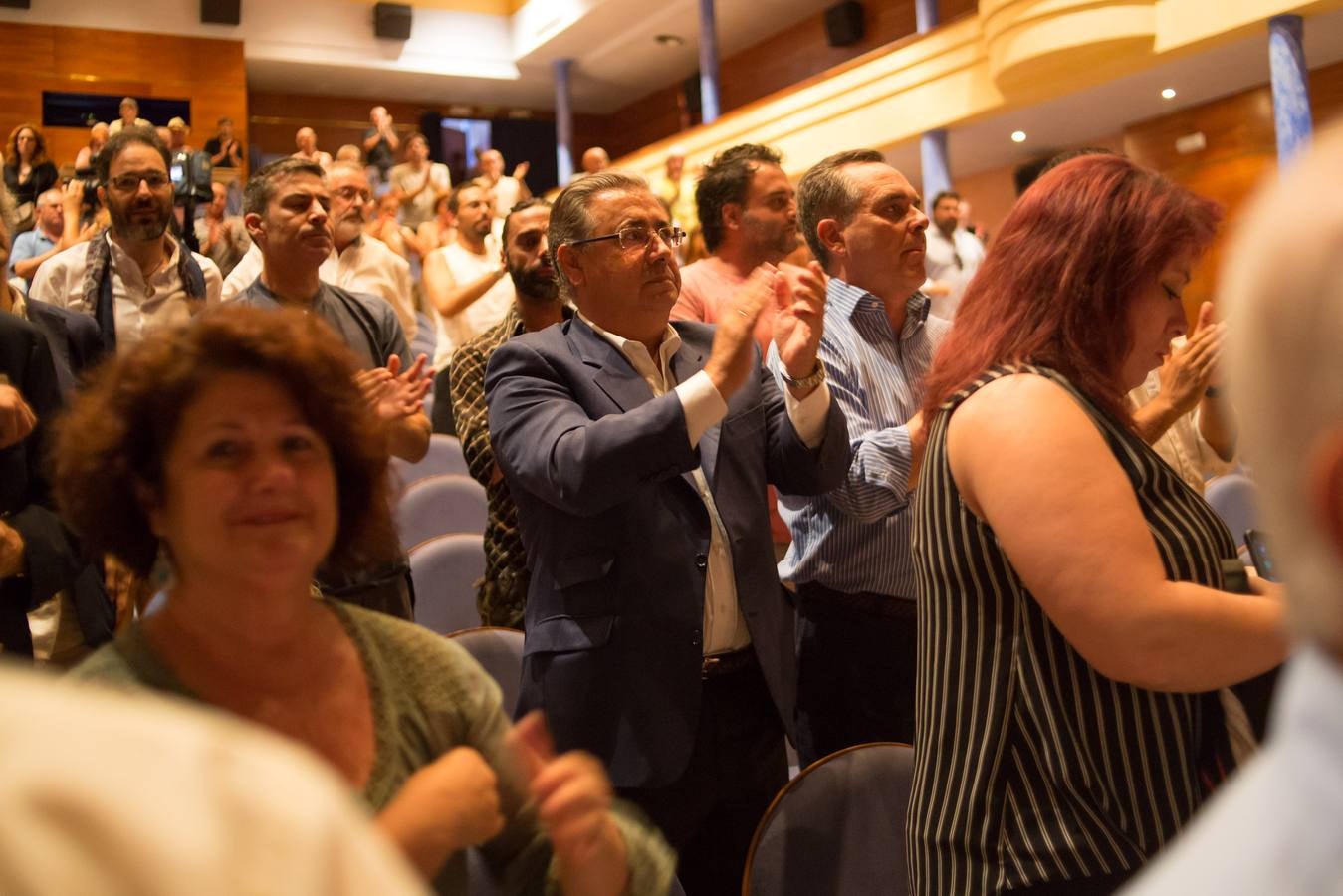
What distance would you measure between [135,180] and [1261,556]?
2.47 metres

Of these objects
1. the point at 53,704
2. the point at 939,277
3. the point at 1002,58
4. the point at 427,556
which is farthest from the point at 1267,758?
the point at 1002,58

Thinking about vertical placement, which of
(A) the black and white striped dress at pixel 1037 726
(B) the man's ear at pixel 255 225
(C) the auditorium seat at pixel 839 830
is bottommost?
(C) the auditorium seat at pixel 839 830

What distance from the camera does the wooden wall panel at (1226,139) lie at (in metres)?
8.98

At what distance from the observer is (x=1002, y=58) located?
8.70 m

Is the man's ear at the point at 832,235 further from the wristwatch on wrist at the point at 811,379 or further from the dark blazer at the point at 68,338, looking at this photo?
the dark blazer at the point at 68,338

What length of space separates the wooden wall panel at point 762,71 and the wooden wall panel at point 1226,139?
1.95 m

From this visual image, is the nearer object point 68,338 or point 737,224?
point 68,338

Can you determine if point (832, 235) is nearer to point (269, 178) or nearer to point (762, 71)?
point (269, 178)

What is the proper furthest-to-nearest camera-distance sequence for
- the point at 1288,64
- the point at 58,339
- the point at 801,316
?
the point at 1288,64, the point at 58,339, the point at 801,316

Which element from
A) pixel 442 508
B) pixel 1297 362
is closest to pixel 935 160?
pixel 442 508

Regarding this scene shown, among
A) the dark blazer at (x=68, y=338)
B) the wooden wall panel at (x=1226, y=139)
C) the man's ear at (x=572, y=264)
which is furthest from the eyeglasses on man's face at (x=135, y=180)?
the wooden wall panel at (x=1226, y=139)

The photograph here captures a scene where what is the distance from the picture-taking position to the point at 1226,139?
9539mm

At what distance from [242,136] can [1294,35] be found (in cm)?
1025

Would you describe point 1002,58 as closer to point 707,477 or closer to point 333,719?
point 707,477
